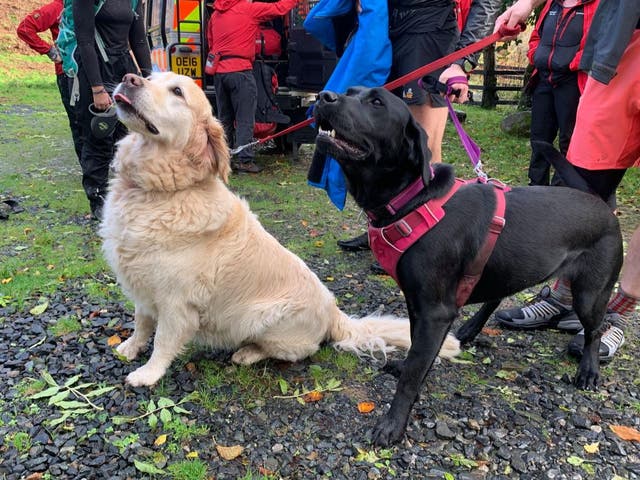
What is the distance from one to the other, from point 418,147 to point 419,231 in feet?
1.33

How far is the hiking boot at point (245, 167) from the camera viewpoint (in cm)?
788

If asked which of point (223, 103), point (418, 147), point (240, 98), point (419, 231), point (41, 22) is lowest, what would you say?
point (223, 103)

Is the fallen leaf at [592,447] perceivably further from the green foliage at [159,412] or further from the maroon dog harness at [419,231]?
the green foliage at [159,412]

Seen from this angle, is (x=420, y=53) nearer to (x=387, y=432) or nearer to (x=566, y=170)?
(x=566, y=170)

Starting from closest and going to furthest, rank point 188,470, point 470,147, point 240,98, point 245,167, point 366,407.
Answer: point 188,470
point 366,407
point 470,147
point 240,98
point 245,167

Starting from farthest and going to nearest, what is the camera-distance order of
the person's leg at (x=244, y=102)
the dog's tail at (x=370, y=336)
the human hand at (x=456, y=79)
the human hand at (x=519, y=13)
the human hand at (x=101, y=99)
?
1. the person's leg at (x=244, y=102)
2. the human hand at (x=101, y=99)
3. the human hand at (x=456, y=79)
4. the dog's tail at (x=370, y=336)
5. the human hand at (x=519, y=13)

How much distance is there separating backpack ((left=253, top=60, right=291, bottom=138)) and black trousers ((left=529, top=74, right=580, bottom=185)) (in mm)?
4336

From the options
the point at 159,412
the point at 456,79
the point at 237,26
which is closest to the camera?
the point at 159,412

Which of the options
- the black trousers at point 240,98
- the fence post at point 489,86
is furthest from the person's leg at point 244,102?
the fence post at point 489,86

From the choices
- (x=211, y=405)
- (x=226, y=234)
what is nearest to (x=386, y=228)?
(x=226, y=234)

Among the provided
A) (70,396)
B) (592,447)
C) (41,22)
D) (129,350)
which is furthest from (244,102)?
(592,447)

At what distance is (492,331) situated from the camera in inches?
140

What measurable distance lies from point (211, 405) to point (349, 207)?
414 cm

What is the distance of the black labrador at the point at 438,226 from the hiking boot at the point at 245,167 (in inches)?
215
